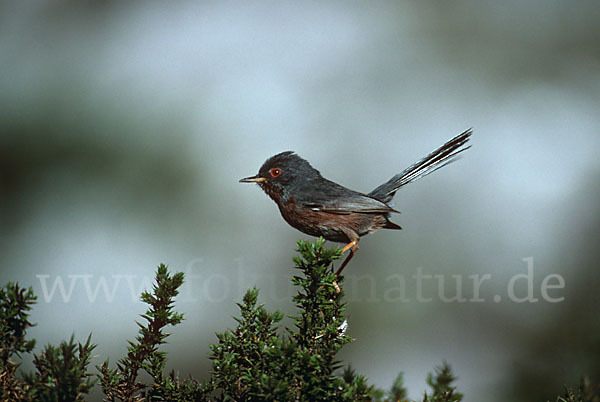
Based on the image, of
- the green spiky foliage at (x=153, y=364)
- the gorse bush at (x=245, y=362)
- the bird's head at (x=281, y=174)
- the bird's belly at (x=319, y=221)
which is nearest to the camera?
the gorse bush at (x=245, y=362)

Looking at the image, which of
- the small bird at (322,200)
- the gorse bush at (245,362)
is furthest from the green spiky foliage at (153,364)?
the small bird at (322,200)

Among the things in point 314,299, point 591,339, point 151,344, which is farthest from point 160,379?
point 591,339

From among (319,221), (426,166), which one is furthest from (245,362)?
(426,166)

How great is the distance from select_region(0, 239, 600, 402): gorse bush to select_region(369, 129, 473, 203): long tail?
1728mm

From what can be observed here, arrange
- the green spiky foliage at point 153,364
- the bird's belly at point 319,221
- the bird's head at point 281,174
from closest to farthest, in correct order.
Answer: the green spiky foliage at point 153,364 < the bird's belly at point 319,221 < the bird's head at point 281,174

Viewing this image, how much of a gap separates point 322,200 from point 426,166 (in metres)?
0.81

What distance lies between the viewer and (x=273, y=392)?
4.39 ft

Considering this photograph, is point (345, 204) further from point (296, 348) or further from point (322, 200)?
point (296, 348)

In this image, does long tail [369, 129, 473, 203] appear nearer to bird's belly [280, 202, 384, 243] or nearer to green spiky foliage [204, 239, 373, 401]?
bird's belly [280, 202, 384, 243]

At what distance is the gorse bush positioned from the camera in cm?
131

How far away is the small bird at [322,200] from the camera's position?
2980mm

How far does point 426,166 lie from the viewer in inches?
132

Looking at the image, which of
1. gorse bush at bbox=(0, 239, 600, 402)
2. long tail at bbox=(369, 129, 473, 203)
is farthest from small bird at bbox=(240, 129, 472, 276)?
gorse bush at bbox=(0, 239, 600, 402)

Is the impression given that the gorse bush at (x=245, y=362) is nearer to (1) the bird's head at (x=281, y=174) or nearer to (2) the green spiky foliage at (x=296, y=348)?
(2) the green spiky foliage at (x=296, y=348)
